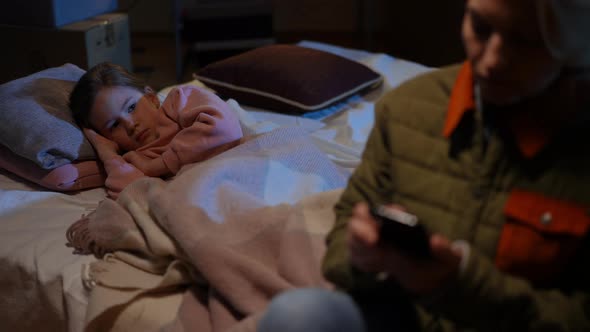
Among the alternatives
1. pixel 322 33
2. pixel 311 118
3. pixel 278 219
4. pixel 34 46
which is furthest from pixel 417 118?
pixel 322 33

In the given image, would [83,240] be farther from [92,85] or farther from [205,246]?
[92,85]

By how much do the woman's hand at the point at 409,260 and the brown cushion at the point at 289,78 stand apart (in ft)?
3.73

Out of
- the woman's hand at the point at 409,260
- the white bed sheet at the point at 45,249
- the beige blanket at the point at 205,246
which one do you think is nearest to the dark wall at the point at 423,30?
the white bed sheet at the point at 45,249

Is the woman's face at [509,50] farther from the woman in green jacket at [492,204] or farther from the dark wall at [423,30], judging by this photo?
the dark wall at [423,30]

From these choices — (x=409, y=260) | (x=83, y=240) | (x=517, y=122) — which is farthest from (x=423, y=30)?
(x=409, y=260)

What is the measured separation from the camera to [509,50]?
2.31ft

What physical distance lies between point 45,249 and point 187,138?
398 mm

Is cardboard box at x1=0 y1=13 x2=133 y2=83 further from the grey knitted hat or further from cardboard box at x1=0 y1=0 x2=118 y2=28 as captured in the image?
the grey knitted hat

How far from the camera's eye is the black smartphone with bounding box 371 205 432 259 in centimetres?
70

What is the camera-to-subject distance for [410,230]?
696mm

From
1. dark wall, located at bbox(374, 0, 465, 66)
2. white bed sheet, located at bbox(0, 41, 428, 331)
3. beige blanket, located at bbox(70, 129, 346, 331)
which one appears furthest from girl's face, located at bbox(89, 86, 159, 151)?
dark wall, located at bbox(374, 0, 465, 66)

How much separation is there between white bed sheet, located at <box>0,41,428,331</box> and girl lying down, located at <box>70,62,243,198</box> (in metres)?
0.10

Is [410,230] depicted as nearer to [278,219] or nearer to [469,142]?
[469,142]

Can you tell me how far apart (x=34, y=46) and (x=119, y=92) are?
0.97 m
